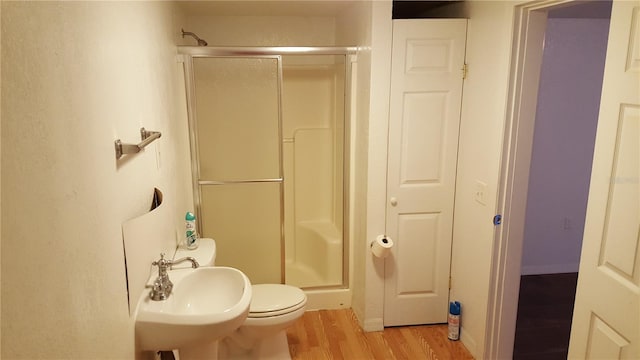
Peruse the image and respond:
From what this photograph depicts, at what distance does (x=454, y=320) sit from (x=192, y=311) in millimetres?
1649

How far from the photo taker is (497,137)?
2389mm

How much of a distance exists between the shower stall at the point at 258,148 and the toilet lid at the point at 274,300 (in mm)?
532

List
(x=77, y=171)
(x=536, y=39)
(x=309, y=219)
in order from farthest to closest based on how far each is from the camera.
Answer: (x=309, y=219)
(x=536, y=39)
(x=77, y=171)

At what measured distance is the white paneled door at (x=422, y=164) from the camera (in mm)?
2680

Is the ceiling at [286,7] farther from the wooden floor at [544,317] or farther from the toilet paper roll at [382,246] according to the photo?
the wooden floor at [544,317]

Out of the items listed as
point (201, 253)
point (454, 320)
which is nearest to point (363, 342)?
point (454, 320)

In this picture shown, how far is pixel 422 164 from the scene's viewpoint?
9.30ft

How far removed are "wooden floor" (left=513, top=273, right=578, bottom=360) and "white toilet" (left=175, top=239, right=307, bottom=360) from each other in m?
1.37

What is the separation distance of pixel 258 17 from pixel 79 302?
8.93ft

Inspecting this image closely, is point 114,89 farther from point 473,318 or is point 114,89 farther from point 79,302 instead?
point 473,318

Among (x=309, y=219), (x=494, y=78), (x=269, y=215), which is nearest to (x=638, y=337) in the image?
(x=494, y=78)

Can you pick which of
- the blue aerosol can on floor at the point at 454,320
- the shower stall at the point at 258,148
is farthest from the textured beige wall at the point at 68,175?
the blue aerosol can on floor at the point at 454,320

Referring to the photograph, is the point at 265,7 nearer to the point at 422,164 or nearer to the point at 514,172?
the point at 422,164

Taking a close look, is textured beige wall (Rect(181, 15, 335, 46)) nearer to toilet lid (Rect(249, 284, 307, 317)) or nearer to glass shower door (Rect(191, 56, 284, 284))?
glass shower door (Rect(191, 56, 284, 284))
